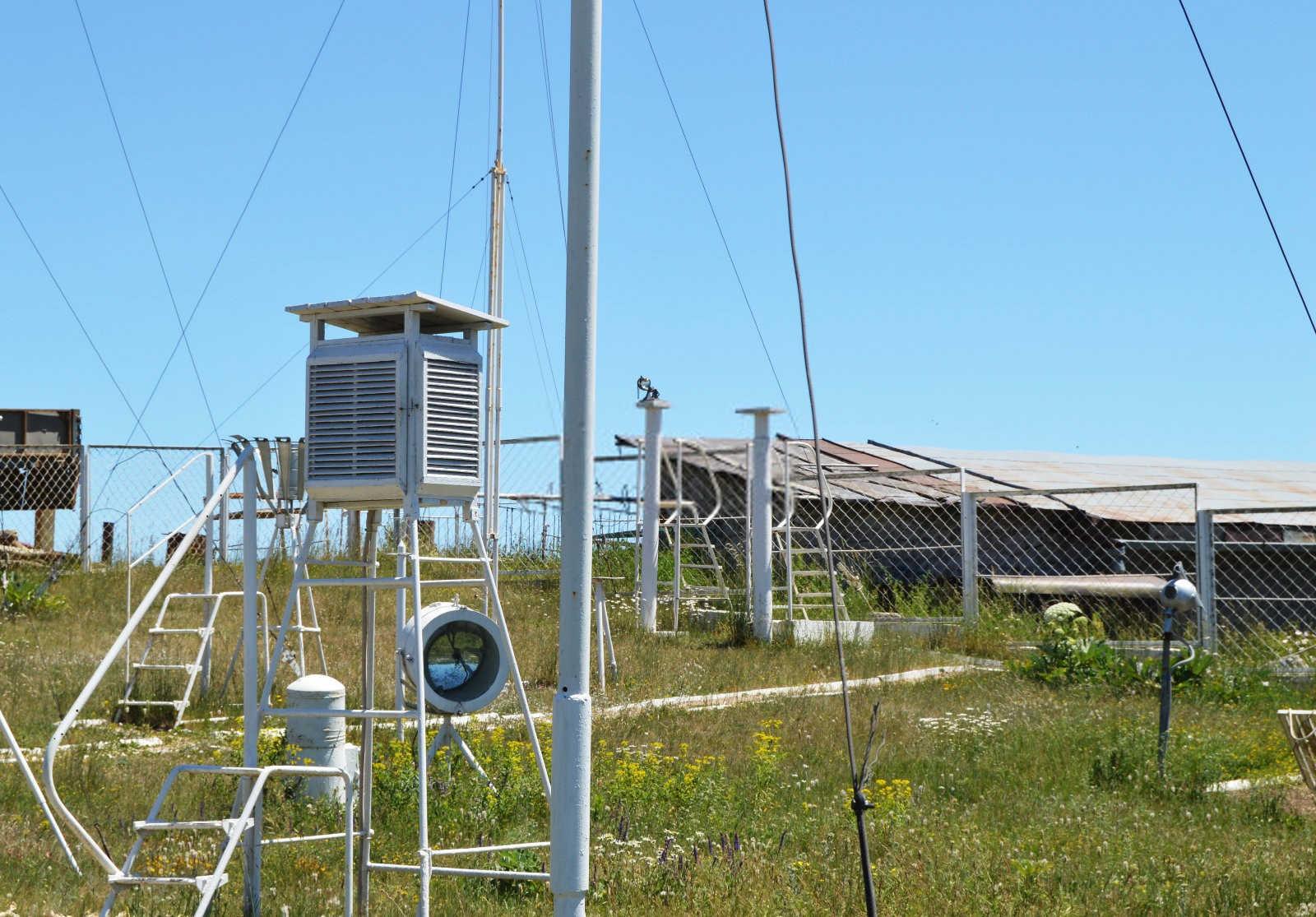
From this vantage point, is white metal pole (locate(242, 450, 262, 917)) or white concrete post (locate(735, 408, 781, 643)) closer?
white metal pole (locate(242, 450, 262, 917))

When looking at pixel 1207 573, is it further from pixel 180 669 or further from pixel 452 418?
pixel 452 418

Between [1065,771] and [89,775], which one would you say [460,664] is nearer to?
Answer: [89,775]

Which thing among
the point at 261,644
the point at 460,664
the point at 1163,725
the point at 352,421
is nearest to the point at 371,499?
the point at 352,421

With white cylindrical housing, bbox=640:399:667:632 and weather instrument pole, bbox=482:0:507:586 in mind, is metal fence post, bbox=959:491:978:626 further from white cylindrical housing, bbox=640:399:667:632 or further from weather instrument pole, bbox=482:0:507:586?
weather instrument pole, bbox=482:0:507:586

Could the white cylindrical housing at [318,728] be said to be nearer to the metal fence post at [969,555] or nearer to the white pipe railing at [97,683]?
the white pipe railing at [97,683]

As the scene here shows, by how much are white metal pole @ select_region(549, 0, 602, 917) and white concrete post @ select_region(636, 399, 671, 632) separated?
42.0 feet

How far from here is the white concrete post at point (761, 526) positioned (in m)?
17.3

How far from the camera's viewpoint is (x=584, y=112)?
5.10 meters

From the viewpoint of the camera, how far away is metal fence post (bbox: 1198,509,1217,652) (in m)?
16.1

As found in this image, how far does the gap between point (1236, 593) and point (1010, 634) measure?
4.64 m

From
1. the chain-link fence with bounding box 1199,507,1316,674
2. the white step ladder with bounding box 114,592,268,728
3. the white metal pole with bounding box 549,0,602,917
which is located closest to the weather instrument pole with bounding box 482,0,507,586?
the white step ladder with bounding box 114,592,268,728

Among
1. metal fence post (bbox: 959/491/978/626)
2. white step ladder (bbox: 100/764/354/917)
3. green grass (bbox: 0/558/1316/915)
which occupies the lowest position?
green grass (bbox: 0/558/1316/915)

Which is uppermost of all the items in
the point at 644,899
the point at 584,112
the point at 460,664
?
the point at 584,112

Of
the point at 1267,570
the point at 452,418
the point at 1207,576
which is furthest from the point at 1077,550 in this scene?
the point at 452,418
